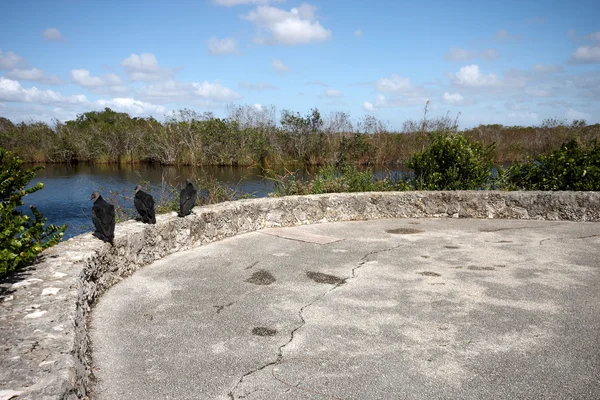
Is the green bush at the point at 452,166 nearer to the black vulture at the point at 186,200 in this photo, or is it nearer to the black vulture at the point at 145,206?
the black vulture at the point at 186,200

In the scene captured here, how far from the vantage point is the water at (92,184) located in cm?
1203

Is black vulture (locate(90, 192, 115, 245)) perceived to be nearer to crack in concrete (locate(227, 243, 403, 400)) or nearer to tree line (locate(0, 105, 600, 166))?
crack in concrete (locate(227, 243, 403, 400))

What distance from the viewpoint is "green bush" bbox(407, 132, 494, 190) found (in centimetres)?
914

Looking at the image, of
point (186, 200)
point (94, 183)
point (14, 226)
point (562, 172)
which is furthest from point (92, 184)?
point (562, 172)

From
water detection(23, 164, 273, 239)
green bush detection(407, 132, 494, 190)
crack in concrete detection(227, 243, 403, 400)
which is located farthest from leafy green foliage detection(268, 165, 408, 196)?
crack in concrete detection(227, 243, 403, 400)

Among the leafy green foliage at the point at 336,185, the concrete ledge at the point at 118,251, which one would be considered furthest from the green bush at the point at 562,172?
the leafy green foliage at the point at 336,185

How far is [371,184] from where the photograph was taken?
31.0 ft

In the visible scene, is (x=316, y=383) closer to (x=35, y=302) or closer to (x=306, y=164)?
(x=35, y=302)

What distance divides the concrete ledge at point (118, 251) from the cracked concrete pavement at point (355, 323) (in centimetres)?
27

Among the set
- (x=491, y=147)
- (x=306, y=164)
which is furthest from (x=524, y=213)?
(x=306, y=164)

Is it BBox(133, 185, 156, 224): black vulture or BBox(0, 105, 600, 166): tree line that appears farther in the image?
BBox(0, 105, 600, 166): tree line

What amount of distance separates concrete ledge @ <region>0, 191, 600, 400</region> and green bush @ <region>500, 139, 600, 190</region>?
0.82m

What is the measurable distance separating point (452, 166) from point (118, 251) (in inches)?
→ 266

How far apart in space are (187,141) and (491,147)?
15.4 m
